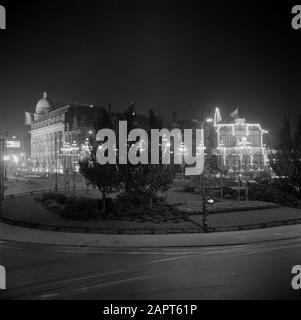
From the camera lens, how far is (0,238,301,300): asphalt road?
12.4 m

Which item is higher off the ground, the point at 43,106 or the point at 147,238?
the point at 43,106

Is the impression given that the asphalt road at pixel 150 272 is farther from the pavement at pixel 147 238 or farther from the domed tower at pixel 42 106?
the domed tower at pixel 42 106

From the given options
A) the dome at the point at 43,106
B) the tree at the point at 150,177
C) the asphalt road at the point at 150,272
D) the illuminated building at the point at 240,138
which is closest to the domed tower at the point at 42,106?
the dome at the point at 43,106

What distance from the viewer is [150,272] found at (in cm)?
1501

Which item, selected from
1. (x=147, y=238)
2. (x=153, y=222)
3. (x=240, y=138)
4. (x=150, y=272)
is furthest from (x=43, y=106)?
(x=150, y=272)

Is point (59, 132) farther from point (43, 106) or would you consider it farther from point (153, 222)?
point (153, 222)

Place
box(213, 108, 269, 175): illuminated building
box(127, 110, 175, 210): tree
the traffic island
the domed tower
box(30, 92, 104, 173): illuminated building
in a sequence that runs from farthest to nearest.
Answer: the domed tower, box(30, 92, 104, 173): illuminated building, box(213, 108, 269, 175): illuminated building, box(127, 110, 175, 210): tree, the traffic island

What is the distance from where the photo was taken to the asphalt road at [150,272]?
12391 mm

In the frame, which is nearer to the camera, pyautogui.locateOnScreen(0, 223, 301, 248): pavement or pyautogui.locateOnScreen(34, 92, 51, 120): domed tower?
pyautogui.locateOnScreen(0, 223, 301, 248): pavement

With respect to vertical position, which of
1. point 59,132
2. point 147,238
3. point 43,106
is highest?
point 43,106

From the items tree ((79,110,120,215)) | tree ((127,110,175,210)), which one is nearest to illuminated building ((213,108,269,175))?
tree ((127,110,175,210))

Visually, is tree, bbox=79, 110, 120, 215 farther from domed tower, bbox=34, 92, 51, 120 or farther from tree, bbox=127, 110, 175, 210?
domed tower, bbox=34, 92, 51, 120
